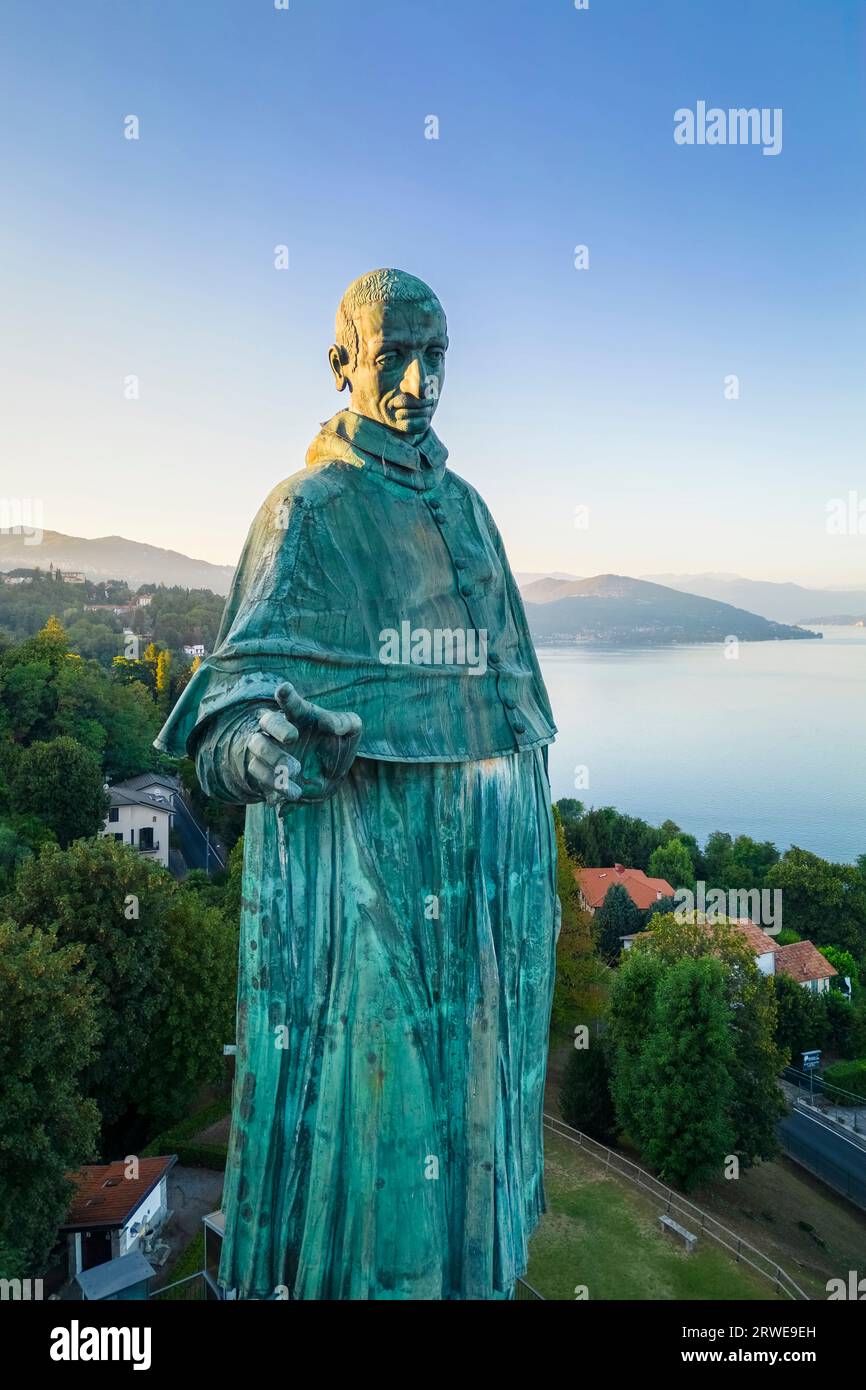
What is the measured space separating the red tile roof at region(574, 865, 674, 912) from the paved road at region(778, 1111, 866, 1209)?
12.0 metres

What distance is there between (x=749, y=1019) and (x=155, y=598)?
82.9 meters

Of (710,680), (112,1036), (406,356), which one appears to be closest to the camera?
(406,356)

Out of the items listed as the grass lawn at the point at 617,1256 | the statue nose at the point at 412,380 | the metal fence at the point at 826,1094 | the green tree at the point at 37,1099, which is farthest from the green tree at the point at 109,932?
the metal fence at the point at 826,1094

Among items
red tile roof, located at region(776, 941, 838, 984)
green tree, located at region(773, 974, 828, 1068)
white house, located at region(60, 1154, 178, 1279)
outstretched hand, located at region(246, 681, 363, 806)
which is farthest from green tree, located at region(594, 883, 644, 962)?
outstretched hand, located at region(246, 681, 363, 806)

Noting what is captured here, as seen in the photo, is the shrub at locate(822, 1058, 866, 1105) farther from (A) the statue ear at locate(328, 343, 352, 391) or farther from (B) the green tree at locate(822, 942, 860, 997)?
(A) the statue ear at locate(328, 343, 352, 391)

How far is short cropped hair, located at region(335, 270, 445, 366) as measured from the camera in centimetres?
465

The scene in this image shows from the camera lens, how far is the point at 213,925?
22.9m

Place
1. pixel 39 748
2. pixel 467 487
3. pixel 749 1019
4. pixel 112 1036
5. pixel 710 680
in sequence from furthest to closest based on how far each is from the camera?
1. pixel 710 680
2. pixel 39 748
3. pixel 749 1019
4. pixel 112 1036
5. pixel 467 487

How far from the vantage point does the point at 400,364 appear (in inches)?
188

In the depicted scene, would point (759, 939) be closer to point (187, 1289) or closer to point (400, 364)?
point (187, 1289)

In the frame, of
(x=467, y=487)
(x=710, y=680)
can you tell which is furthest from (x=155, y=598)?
(x=467, y=487)

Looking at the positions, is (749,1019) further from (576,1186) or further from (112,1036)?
(112,1036)

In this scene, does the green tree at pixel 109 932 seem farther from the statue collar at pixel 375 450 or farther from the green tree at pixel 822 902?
the green tree at pixel 822 902

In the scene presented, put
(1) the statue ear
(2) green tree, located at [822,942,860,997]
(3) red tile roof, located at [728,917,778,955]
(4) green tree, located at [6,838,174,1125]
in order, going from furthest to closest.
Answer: (2) green tree, located at [822,942,860,997] < (3) red tile roof, located at [728,917,778,955] < (4) green tree, located at [6,838,174,1125] < (1) the statue ear
